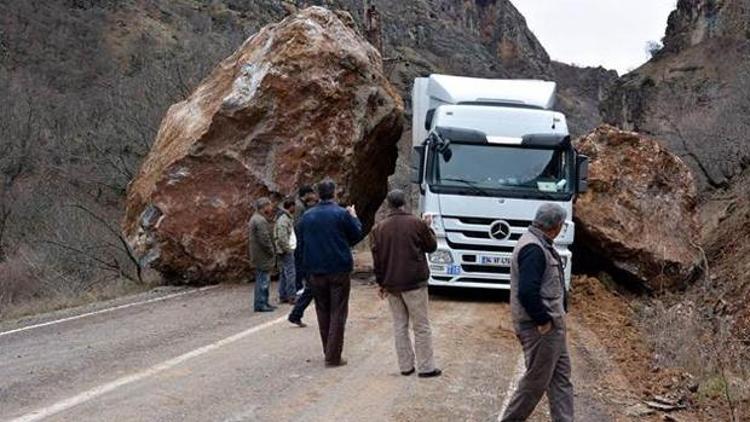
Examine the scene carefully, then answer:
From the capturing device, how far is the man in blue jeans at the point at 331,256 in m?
8.77

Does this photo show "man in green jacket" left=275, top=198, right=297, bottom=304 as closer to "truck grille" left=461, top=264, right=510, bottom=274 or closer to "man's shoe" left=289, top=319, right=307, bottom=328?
"man's shoe" left=289, top=319, right=307, bottom=328

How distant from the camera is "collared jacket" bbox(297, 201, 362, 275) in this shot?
877 cm

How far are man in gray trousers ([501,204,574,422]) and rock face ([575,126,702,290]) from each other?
9.59 meters

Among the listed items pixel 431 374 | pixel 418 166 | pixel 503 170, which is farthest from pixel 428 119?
pixel 431 374

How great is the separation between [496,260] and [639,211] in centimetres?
442

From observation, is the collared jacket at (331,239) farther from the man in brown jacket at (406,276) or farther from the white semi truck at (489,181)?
the white semi truck at (489,181)

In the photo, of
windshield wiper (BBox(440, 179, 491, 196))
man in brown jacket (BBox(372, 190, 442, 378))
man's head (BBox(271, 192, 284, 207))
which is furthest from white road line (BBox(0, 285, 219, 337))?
man in brown jacket (BBox(372, 190, 442, 378))

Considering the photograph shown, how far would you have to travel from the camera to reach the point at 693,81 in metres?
69.9

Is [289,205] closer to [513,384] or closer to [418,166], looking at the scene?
[418,166]

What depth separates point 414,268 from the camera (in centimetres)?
826

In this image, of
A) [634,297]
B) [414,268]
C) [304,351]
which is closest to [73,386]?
[304,351]

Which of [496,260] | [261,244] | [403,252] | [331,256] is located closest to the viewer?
[403,252]

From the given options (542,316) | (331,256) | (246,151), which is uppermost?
(246,151)

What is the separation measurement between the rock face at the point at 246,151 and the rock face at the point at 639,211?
15.4ft
